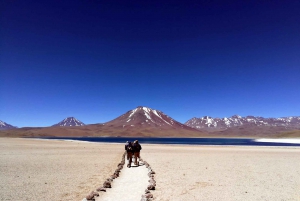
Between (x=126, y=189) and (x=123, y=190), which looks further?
(x=126, y=189)

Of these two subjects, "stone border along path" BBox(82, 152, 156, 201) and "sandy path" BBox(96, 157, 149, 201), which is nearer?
"stone border along path" BBox(82, 152, 156, 201)

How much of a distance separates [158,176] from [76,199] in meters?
6.40

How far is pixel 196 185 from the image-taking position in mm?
12875

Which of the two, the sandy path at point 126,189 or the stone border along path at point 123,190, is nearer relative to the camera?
the stone border along path at point 123,190

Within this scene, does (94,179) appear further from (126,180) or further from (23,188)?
(23,188)

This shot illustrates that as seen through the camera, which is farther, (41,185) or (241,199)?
(41,185)

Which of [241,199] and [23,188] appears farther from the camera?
[23,188]

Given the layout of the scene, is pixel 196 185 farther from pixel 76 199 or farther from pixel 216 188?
pixel 76 199

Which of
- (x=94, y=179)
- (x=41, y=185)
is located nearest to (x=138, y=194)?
(x=94, y=179)

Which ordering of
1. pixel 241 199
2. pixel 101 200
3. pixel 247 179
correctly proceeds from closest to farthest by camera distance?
pixel 101 200 → pixel 241 199 → pixel 247 179

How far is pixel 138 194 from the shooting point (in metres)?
10.6

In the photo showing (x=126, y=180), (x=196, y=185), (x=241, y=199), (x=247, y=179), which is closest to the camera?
(x=241, y=199)

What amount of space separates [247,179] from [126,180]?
24.1 ft

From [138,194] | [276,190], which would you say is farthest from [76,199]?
[276,190]
